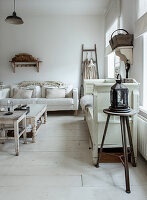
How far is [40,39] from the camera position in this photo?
5.77 metres

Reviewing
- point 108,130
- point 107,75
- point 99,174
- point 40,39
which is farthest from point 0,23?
point 99,174

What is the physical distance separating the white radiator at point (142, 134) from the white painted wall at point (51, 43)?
378 cm

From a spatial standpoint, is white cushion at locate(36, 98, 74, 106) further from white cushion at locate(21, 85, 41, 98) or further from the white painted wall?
the white painted wall

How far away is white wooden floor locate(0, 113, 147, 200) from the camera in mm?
1651

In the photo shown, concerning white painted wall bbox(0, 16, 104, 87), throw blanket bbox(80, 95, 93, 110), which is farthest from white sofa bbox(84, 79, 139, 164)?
white painted wall bbox(0, 16, 104, 87)

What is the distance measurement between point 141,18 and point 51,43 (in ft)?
12.3

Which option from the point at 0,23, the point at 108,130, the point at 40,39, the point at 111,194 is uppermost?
the point at 0,23

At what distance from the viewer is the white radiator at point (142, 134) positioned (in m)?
2.14

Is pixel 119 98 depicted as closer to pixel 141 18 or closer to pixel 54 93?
pixel 141 18

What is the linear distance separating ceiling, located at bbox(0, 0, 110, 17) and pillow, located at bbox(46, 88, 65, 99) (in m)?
2.25

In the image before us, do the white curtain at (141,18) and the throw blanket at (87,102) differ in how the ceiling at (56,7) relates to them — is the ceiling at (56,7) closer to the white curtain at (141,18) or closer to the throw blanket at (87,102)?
the white curtain at (141,18)

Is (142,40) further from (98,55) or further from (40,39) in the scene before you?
(40,39)

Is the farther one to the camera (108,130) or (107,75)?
(107,75)

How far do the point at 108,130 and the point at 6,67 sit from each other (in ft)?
15.1
